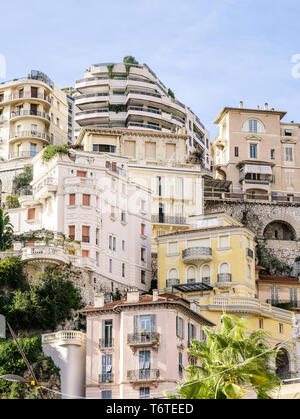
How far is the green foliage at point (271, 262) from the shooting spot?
9675 centimetres

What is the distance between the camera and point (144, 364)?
6188 centimetres

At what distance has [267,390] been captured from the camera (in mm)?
41312

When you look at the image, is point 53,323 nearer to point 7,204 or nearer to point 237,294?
point 237,294

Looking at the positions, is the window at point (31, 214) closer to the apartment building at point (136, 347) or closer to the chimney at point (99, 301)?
the chimney at point (99, 301)

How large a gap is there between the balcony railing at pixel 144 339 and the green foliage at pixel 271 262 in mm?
36016

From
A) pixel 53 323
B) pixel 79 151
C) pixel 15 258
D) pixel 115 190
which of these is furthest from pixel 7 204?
pixel 53 323

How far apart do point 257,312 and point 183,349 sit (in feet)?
48.4

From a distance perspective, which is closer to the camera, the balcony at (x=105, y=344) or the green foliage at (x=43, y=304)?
the balcony at (x=105, y=344)

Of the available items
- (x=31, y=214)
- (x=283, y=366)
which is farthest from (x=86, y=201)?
(x=283, y=366)

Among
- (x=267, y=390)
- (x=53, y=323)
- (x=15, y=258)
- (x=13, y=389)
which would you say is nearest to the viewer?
(x=267, y=390)

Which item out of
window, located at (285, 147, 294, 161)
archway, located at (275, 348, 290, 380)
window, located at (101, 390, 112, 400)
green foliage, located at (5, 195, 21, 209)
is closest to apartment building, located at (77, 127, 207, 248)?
green foliage, located at (5, 195, 21, 209)

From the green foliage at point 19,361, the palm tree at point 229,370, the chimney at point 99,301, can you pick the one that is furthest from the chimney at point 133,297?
the palm tree at point 229,370

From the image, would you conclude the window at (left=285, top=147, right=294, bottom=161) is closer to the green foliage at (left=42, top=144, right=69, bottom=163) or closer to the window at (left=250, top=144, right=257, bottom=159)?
the window at (left=250, top=144, right=257, bottom=159)

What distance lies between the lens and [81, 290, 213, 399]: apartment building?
61094 mm
